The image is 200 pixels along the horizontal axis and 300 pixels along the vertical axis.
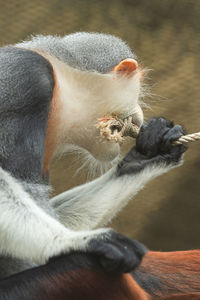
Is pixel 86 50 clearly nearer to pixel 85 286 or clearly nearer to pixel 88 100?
pixel 88 100

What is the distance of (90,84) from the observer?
9.14ft

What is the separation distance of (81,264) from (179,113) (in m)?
2.46

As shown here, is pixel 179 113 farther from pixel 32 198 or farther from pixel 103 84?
pixel 32 198

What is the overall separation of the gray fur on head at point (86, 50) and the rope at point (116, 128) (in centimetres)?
24

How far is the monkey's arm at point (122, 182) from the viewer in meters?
2.78

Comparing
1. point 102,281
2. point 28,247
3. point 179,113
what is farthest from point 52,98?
point 179,113

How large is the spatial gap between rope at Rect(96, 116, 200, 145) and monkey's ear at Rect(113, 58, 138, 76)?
0.22 meters

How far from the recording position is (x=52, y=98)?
2.52 metres

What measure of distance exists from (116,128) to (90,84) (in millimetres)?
244

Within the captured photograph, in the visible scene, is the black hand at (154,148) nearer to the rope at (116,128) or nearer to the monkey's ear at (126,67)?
the rope at (116,128)

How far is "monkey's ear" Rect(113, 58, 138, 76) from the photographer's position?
2803 millimetres

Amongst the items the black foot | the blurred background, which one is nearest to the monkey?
the black foot

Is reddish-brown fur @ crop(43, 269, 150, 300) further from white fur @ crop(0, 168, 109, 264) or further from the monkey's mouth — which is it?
the monkey's mouth

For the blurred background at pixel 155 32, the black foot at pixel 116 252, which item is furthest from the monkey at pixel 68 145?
the blurred background at pixel 155 32
